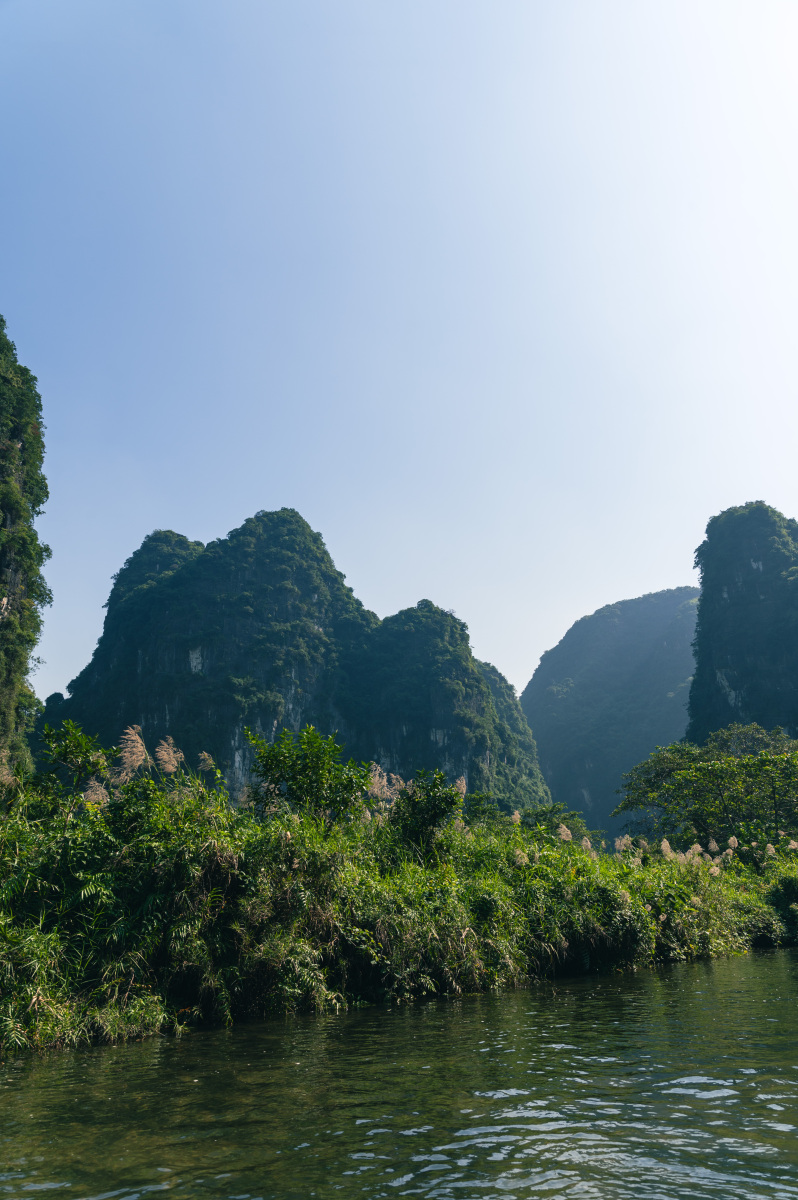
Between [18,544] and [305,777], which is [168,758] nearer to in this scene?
[305,777]

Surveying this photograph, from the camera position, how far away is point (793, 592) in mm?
63938

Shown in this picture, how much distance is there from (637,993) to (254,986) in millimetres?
5349

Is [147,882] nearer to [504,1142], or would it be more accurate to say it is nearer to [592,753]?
[504,1142]

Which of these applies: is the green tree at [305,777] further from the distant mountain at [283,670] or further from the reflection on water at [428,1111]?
the distant mountain at [283,670]

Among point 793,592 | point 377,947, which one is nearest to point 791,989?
point 377,947

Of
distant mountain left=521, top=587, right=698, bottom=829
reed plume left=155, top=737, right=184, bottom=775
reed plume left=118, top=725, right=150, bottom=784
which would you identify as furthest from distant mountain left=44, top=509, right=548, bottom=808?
reed plume left=118, top=725, right=150, bottom=784

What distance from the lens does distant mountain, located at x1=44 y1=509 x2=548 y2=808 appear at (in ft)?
240

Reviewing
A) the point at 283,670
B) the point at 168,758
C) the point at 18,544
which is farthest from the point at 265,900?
the point at 283,670

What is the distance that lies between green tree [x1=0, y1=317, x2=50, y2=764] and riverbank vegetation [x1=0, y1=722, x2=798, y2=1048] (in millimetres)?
25173

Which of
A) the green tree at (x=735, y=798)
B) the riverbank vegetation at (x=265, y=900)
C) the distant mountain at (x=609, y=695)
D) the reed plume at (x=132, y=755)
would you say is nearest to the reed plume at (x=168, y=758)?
the riverbank vegetation at (x=265, y=900)

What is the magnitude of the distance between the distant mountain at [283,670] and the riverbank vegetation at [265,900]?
2339 inches

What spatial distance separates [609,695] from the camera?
11812cm

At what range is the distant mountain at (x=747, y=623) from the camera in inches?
2422

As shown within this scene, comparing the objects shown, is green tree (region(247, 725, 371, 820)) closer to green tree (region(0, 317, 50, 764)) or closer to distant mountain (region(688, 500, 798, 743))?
green tree (region(0, 317, 50, 764))
